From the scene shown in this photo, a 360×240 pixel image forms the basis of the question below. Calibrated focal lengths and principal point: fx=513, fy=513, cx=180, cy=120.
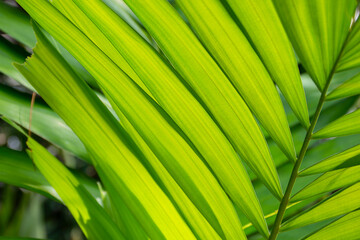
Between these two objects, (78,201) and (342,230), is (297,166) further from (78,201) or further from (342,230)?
(78,201)

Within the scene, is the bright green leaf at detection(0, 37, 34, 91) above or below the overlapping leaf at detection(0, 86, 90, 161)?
above

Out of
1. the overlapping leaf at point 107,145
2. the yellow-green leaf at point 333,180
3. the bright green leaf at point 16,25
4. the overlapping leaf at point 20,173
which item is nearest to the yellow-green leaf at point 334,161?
the yellow-green leaf at point 333,180

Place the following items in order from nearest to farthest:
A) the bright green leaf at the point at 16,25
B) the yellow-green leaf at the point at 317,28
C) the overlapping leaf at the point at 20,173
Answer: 1. the yellow-green leaf at the point at 317,28
2. the overlapping leaf at the point at 20,173
3. the bright green leaf at the point at 16,25

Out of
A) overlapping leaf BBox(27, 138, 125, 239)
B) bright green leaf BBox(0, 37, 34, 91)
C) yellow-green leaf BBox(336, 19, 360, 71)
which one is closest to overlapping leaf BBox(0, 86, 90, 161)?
bright green leaf BBox(0, 37, 34, 91)

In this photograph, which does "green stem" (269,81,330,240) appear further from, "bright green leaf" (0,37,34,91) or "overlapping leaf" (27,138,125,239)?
"bright green leaf" (0,37,34,91)

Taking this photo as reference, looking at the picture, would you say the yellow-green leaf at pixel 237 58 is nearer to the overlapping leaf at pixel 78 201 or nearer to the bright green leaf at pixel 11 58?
the overlapping leaf at pixel 78 201
